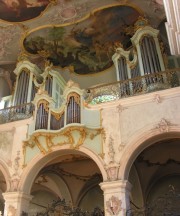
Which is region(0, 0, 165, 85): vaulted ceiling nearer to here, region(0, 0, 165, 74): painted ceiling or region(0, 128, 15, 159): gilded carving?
region(0, 0, 165, 74): painted ceiling

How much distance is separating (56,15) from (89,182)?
8648 mm

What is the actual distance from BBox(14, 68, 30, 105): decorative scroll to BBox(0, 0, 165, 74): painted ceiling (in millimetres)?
1797

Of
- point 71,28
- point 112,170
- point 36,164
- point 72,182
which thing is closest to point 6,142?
point 36,164

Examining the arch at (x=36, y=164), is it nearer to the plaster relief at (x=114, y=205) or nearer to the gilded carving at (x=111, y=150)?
the gilded carving at (x=111, y=150)

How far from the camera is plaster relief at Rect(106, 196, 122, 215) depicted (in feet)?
30.4

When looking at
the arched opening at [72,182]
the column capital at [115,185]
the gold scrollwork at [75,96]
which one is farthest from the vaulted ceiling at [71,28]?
the column capital at [115,185]

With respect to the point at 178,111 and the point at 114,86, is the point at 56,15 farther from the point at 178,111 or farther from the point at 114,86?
the point at 178,111

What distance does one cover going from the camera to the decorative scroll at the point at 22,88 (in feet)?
47.4

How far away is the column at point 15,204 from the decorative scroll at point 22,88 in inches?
196

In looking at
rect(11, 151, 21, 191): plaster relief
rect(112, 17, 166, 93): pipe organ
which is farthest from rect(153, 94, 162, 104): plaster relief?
rect(11, 151, 21, 191): plaster relief

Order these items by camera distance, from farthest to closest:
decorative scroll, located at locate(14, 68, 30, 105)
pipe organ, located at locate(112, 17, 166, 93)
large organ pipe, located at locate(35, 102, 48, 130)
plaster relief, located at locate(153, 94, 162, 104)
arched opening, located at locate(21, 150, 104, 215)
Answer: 1. decorative scroll, located at locate(14, 68, 30, 105)
2. arched opening, located at locate(21, 150, 104, 215)
3. pipe organ, located at locate(112, 17, 166, 93)
4. large organ pipe, located at locate(35, 102, 48, 130)
5. plaster relief, located at locate(153, 94, 162, 104)

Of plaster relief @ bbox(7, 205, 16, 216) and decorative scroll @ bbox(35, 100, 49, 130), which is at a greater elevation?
decorative scroll @ bbox(35, 100, 49, 130)

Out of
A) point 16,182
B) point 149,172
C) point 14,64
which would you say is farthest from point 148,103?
point 14,64

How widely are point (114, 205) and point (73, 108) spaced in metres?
3.93
